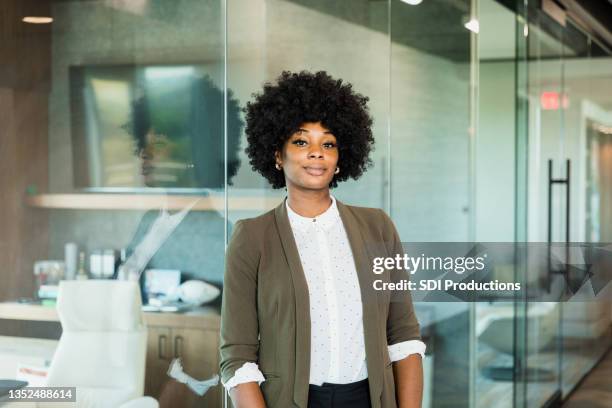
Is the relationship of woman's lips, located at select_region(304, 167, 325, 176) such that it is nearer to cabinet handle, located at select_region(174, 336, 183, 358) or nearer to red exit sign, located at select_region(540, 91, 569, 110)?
cabinet handle, located at select_region(174, 336, 183, 358)

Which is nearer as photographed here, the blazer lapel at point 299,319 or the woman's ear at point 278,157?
the blazer lapel at point 299,319

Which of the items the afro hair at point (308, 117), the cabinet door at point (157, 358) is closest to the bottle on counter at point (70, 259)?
the cabinet door at point (157, 358)

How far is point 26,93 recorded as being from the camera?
9.95 feet

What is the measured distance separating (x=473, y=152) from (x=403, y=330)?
130cm

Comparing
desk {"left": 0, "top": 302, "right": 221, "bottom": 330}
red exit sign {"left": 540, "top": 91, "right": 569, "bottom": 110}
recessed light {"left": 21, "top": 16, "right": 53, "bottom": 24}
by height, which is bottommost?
desk {"left": 0, "top": 302, "right": 221, "bottom": 330}

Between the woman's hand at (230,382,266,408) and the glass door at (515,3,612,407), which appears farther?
the glass door at (515,3,612,407)

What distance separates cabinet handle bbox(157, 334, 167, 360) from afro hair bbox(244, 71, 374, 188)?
89 centimetres

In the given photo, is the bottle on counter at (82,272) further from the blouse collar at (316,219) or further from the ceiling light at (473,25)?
the ceiling light at (473,25)

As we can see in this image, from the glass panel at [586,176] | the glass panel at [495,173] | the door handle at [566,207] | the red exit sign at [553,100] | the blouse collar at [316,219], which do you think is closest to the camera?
the blouse collar at [316,219]

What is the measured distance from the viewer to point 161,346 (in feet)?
9.96

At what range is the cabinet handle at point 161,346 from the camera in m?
3.03

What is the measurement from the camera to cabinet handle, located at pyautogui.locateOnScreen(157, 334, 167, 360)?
9.95ft

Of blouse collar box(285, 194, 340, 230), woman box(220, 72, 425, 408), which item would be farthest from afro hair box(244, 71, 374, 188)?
blouse collar box(285, 194, 340, 230)

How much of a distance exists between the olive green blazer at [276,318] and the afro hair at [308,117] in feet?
0.67
